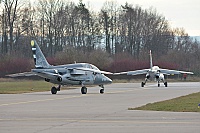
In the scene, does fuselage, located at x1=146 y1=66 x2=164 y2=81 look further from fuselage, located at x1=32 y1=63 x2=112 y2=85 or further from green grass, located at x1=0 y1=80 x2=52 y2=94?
fuselage, located at x1=32 y1=63 x2=112 y2=85

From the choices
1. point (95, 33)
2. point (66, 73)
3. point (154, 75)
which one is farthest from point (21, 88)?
point (95, 33)

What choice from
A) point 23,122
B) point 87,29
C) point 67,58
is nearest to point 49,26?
point 87,29

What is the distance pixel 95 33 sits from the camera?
11350cm

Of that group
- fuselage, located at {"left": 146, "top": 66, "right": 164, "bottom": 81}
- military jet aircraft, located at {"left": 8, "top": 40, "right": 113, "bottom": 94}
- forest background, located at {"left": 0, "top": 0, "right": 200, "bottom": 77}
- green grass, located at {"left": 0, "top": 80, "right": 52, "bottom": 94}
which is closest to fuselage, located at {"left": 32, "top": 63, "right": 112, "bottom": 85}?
military jet aircraft, located at {"left": 8, "top": 40, "right": 113, "bottom": 94}

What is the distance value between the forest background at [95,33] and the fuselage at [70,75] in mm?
51807

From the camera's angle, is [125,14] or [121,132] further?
[125,14]

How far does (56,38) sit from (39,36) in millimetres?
4042

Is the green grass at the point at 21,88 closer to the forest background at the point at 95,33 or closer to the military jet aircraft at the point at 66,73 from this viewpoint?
the military jet aircraft at the point at 66,73

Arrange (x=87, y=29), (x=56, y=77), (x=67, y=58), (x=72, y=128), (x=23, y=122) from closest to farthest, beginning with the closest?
(x=72, y=128), (x=23, y=122), (x=56, y=77), (x=67, y=58), (x=87, y=29)

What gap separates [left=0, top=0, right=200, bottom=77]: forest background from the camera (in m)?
97.8

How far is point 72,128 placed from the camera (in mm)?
16000

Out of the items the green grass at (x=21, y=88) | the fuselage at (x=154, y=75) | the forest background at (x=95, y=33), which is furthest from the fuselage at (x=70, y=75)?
the forest background at (x=95, y=33)

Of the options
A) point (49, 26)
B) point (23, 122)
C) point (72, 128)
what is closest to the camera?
point (72, 128)

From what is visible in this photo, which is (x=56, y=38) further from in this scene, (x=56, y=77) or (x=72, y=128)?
(x=72, y=128)
